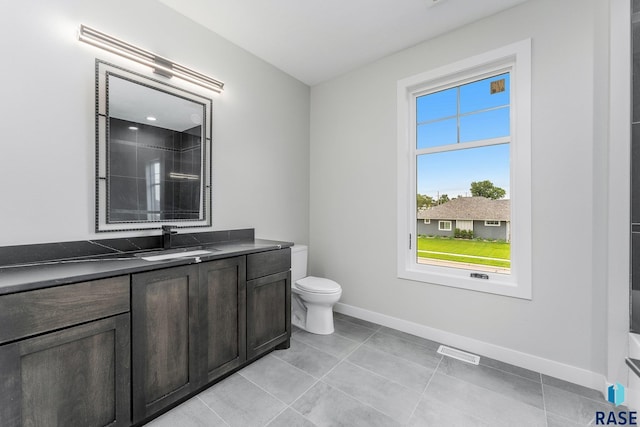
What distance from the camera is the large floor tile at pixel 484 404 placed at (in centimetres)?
152

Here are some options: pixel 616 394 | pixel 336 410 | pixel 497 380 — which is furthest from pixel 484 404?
pixel 336 410

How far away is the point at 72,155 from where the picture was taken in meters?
1.62

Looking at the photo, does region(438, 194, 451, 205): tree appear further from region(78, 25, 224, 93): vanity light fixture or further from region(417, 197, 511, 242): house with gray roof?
region(78, 25, 224, 93): vanity light fixture

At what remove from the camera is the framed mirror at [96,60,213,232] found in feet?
5.71

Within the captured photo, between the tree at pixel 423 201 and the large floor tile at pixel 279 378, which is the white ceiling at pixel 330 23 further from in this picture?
the large floor tile at pixel 279 378

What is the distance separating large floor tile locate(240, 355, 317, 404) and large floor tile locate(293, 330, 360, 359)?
1.20 feet

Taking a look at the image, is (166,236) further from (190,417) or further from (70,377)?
(190,417)

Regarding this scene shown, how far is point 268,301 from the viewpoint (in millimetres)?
2129

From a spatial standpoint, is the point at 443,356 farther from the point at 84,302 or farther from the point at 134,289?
the point at 84,302

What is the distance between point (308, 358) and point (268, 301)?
56 cm

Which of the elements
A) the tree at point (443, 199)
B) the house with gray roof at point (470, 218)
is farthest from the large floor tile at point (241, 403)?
the tree at point (443, 199)

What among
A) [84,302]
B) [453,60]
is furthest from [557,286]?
[84,302]

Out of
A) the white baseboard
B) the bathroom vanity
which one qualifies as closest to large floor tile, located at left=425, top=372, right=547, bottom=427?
the white baseboard

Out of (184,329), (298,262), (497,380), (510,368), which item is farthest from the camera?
(298,262)
